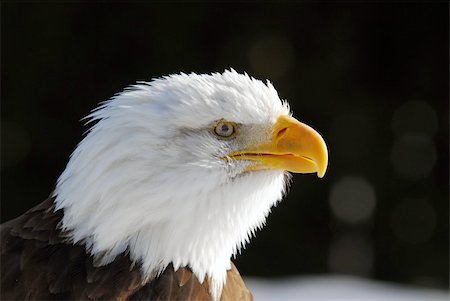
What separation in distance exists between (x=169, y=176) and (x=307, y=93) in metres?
3.81

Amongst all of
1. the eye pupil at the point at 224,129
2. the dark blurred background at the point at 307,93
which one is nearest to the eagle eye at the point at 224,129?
the eye pupil at the point at 224,129

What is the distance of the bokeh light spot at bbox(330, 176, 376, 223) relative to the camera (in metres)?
5.90

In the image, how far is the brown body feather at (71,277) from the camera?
2053 millimetres

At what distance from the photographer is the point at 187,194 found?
203 cm

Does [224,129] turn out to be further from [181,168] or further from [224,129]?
[181,168]

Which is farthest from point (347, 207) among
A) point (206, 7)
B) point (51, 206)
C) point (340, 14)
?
point (51, 206)

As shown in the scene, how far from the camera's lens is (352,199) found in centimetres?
590

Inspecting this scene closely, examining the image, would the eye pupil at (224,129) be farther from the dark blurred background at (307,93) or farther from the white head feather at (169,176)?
the dark blurred background at (307,93)

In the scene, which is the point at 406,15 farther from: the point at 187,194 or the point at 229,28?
the point at 187,194

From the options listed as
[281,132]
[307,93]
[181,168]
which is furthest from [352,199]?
[181,168]

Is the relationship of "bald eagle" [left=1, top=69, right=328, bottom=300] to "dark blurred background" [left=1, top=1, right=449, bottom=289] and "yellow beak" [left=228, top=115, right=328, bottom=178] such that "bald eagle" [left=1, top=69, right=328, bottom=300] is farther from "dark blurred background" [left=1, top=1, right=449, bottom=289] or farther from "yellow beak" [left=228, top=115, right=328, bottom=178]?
"dark blurred background" [left=1, top=1, right=449, bottom=289]

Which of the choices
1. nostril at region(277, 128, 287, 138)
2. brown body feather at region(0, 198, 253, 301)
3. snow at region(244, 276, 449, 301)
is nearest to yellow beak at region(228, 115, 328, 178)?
nostril at region(277, 128, 287, 138)

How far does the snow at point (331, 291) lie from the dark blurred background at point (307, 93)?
612 millimetres

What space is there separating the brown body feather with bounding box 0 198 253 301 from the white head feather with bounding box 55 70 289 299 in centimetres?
3
